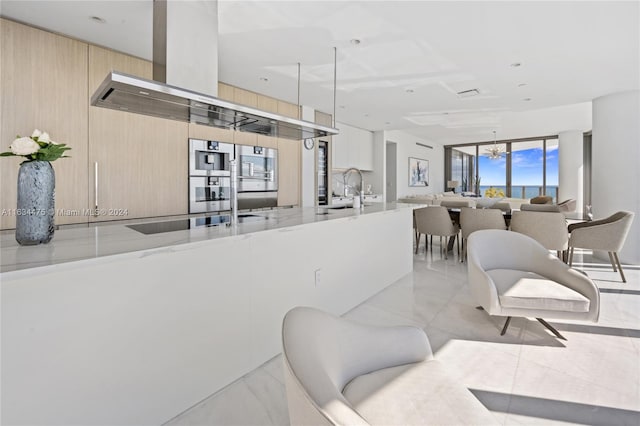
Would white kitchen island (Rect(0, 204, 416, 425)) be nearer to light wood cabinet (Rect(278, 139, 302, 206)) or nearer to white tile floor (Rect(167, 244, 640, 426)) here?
white tile floor (Rect(167, 244, 640, 426))

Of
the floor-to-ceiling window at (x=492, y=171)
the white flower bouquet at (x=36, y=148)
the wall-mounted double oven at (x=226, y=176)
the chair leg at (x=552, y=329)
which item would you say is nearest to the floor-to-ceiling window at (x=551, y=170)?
the floor-to-ceiling window at (x=492, y=171)

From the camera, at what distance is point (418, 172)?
33.3ft

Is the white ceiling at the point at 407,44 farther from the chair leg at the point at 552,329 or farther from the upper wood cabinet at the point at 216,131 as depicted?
the chair leg at the point at 552,329

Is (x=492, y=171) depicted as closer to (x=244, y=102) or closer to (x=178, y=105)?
(x=244, y=102)

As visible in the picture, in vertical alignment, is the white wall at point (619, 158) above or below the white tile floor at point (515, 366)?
above

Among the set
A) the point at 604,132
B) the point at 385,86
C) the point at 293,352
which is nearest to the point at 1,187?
the point at 293,352

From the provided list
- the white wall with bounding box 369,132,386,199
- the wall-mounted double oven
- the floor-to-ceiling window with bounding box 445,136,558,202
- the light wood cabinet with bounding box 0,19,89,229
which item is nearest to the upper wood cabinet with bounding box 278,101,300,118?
the wall-mounted double oven

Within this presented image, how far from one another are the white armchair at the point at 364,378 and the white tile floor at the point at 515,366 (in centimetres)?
31

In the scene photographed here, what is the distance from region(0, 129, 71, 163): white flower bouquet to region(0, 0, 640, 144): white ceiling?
163 centimetres

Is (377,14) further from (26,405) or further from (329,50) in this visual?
(26,405)

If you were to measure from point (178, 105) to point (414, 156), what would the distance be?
8.50 meters

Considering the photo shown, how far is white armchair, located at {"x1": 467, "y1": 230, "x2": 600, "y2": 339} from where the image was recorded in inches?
85.4

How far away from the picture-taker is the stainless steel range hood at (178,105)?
194 centimetres

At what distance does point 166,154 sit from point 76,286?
2.64 meters
